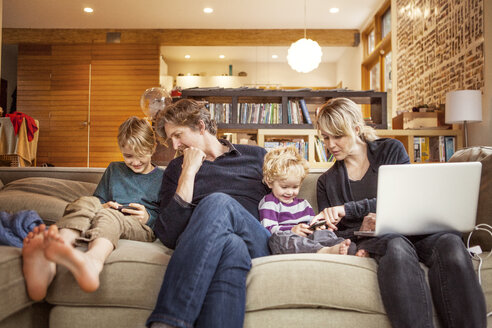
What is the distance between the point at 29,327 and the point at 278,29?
6520 mm

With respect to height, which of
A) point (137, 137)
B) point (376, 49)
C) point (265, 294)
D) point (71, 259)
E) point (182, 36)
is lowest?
point (265, 294)

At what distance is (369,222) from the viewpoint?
145 cm

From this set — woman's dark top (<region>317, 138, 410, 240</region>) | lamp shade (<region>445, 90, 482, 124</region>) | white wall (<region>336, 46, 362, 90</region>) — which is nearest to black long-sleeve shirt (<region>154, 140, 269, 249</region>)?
woman's dark top (<region>317, 138, 410, 240</region>)

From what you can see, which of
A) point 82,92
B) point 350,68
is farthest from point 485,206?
point 82,92

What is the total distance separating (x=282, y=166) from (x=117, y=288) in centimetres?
76

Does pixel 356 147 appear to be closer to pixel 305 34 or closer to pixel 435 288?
pixel 435 288

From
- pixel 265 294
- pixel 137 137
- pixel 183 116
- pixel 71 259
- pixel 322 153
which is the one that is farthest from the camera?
pixel 322 153

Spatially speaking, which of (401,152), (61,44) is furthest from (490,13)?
(61,44)

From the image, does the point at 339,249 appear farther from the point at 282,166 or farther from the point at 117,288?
the point at 117,288

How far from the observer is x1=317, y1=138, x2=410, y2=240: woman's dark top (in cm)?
162

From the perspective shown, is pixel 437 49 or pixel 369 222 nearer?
pixel 369 222

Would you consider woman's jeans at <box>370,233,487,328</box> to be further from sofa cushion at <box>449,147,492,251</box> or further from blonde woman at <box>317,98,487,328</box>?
sofa cushion at <box>449,147,492,251</box>

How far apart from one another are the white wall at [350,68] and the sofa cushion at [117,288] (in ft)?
21.7

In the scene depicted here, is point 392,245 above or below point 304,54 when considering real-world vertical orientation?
below
